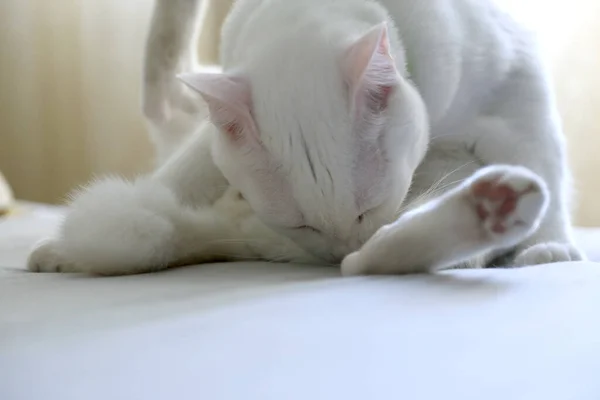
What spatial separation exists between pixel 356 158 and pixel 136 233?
29 cm

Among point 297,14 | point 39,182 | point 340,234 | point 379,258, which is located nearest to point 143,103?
point 297,14

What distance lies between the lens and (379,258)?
0.74 meters

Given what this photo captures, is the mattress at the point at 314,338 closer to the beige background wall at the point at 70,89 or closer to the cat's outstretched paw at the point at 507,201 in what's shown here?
the cat's outstretched paw at the point at 507,201

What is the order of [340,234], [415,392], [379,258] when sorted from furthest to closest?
[340,234] < [379,258] < [415,392]

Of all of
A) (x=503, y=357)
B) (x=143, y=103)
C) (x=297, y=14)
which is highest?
(x=297, y=14)

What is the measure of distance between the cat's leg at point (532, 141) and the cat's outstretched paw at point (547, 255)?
0.07 ft

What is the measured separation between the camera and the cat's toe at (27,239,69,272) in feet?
3.19

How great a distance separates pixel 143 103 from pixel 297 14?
640 mm

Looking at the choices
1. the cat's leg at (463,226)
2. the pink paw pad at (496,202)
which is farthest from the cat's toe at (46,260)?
the pink paw pad at (496,202)

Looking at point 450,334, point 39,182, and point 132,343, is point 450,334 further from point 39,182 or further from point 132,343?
point 39,182

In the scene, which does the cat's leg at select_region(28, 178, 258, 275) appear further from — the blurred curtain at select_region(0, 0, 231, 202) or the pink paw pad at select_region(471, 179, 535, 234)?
the blurred curtain at select_region(0, 0, 231, 202)

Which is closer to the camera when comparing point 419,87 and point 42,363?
point 42,363

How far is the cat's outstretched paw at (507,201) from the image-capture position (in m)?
0.67

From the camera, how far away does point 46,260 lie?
3.23 ft
